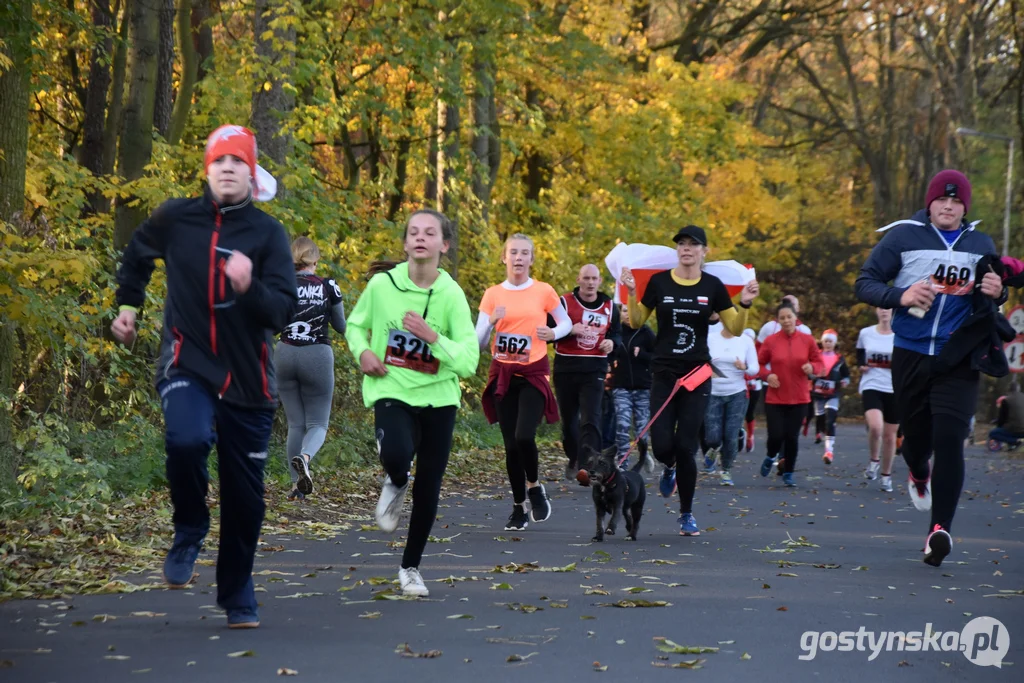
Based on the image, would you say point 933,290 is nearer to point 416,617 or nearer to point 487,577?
point 487,577

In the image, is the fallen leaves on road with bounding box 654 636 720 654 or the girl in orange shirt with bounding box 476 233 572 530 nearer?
the fallen leaves on road with bounding box 654 636 720 654

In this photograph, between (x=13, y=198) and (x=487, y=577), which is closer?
(x=487, y=577)

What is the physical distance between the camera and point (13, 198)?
11383mm

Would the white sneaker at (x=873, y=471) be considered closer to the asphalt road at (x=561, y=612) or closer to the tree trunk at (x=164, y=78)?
the asphalt road at (x=561, y=612)

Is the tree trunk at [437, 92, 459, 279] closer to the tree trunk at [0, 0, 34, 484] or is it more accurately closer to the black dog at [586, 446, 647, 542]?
the tree trunk at [0, 0, 34, 484]

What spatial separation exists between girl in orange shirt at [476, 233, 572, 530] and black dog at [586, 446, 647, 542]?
22.4 inches

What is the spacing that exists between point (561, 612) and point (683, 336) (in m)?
4.00

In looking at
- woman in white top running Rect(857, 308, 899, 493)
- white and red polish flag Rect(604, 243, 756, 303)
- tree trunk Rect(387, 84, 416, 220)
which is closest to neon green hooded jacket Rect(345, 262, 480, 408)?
white and red polish flag Rect(604, 243, 756, 303)

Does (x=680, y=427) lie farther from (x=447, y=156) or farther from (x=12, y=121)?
(x=447, y=156)

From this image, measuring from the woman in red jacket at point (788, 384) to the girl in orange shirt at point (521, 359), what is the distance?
6028 mm

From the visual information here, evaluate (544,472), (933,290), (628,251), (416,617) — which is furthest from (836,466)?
(416,617)

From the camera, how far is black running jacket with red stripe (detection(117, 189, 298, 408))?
607 centimetres

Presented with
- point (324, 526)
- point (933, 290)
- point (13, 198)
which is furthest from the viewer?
point (13, 198)

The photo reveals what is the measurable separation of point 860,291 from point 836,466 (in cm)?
1231
